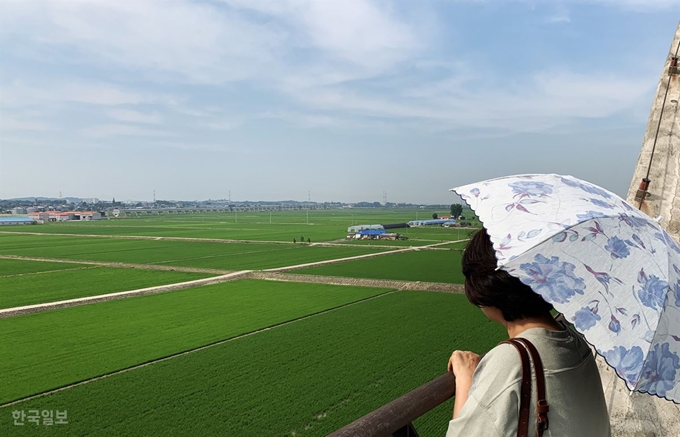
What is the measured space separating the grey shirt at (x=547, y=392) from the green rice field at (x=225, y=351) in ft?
3.65

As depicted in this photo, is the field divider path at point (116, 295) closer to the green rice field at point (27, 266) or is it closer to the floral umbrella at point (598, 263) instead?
the green rice field at point (27, 266)

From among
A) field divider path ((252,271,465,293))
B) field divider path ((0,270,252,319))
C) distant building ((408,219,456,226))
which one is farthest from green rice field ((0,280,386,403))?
distant building ((408,219,456,226))

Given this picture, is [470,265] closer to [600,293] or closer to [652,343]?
[600,293]

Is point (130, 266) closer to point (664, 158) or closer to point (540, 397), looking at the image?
point (664, 158)

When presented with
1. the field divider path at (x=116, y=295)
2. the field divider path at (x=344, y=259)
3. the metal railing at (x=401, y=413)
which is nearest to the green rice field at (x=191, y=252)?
the field divider path at (x=344, y=259)

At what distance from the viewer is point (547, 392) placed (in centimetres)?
129

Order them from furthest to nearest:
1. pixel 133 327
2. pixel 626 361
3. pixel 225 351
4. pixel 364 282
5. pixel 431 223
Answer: pixel 431 223 < pixel 364 282 < pixel 133 327 < pixel 225 351 < pixel 626 361

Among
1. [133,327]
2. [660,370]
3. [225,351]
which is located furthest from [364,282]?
[660,370]

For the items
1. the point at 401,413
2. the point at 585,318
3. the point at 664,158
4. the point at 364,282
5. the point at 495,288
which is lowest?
the point at 364,282

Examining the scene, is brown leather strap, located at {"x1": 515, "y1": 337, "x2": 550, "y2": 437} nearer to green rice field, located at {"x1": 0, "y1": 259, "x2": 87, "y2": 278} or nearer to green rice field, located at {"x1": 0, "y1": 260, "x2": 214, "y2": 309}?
green rice field, located at {"x1": 0, "y1": 260, "x2": 214, "y2": 309}

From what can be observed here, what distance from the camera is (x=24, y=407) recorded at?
966cm

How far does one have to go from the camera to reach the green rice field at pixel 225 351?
9.27 metres

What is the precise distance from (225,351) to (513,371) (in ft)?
43.5

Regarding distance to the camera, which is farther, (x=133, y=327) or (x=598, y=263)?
(x=133, y=327)
